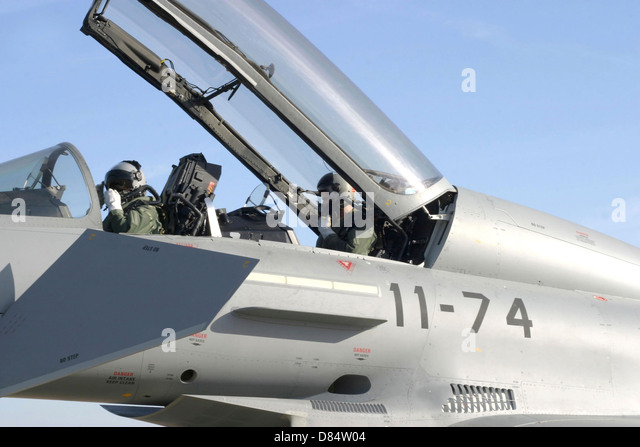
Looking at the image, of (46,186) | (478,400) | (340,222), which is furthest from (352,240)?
(46,186)

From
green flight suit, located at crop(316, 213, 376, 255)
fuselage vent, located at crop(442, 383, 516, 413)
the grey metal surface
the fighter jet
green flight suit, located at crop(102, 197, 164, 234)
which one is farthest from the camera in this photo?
green flight suit, located at crop(316, 213, 376, 255)

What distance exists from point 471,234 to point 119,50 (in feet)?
13.0

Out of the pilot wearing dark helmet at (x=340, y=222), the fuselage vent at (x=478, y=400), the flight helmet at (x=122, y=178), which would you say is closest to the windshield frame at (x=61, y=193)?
the flight helmet at (x=122, y=178)

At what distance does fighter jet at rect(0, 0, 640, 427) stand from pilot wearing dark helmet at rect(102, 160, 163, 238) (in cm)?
21

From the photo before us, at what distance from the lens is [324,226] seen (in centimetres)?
776

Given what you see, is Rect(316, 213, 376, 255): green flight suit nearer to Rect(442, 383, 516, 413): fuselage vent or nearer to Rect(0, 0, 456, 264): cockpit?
Rect(0, 0, 456, 264): cockpit

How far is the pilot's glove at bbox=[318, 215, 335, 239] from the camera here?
7.71 m

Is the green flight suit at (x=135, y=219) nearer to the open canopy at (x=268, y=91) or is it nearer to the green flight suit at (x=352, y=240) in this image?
the open canopy at (x=268, y=91)

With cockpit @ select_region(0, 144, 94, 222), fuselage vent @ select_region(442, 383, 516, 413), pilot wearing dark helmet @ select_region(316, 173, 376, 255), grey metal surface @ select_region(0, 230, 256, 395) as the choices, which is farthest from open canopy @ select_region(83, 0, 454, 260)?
grey metal surface @ select_region(0, 230, 256, 395)

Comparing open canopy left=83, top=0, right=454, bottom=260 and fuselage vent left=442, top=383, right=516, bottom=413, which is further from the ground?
open canopy left=83, top=0, right=454, bottom=260

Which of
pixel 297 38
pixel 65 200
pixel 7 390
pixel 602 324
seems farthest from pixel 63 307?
pixel 602 324

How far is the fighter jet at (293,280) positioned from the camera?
5.38 m

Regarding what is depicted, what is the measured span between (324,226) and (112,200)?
2.22 meters

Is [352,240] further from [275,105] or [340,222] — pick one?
[275,105]
